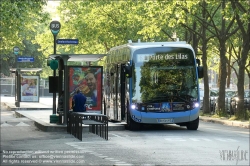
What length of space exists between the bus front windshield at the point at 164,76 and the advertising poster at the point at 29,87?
23393mm

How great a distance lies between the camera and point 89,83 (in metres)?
30.8

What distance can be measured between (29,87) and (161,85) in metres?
24.2

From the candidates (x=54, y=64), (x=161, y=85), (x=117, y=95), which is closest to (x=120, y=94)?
(x=117, y=95)

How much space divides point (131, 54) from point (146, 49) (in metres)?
0.55

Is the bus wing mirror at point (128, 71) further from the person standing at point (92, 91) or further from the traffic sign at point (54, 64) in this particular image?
the traffic sign at point (54, 64)

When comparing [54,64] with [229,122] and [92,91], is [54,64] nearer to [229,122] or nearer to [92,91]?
[92,91]

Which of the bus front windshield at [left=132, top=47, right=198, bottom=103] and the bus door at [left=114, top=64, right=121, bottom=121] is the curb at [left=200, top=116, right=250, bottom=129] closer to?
the bus front windshield at [left=132, top=47, right=198, bottom=103]

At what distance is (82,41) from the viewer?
64.2 metres

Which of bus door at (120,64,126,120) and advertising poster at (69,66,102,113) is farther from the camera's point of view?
advertising poster at (69,66,102,113)

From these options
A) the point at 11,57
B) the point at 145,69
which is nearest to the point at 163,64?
the point at 145,69

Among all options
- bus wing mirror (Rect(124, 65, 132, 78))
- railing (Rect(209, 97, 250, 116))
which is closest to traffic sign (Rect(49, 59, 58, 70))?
bus wing mirror (Rect(124, 65, 132, 78))

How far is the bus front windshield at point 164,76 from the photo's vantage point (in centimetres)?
2820

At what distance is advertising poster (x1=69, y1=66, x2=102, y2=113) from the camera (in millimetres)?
30281

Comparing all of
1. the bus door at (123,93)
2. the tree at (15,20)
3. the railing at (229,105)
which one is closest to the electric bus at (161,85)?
the bus door at (123,93)
